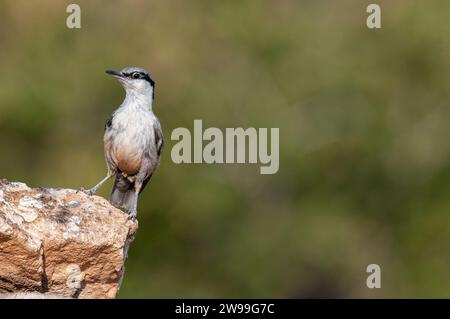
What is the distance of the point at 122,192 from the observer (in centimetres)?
1010

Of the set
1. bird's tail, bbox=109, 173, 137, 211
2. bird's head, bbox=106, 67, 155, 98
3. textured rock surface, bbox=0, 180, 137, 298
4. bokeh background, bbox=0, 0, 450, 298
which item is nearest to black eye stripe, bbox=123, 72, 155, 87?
bird's head, bbox=106, 67, 155, 98

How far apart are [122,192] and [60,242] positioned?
258 centimetres

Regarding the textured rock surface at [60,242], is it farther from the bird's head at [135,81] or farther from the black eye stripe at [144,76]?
the black eye stripe at [144,76]

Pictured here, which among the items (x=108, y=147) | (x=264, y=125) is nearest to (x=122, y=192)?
(x=108, y=147)

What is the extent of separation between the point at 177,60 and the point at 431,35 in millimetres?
4729

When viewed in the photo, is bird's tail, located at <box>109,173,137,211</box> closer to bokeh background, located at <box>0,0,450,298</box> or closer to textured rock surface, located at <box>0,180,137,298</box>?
textured rock surface, located at <box>0,180,137,298</box>

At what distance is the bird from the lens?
9.66m

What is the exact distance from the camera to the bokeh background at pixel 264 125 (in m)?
18.5

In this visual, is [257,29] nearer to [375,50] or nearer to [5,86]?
[375,50]

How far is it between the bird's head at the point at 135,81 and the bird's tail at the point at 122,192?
0.80m

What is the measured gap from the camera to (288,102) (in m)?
19.7

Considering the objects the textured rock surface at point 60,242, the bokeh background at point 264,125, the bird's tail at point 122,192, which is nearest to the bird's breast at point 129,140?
the bird's tail at point 122,192

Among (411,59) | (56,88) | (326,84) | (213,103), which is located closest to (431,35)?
(411,59)
